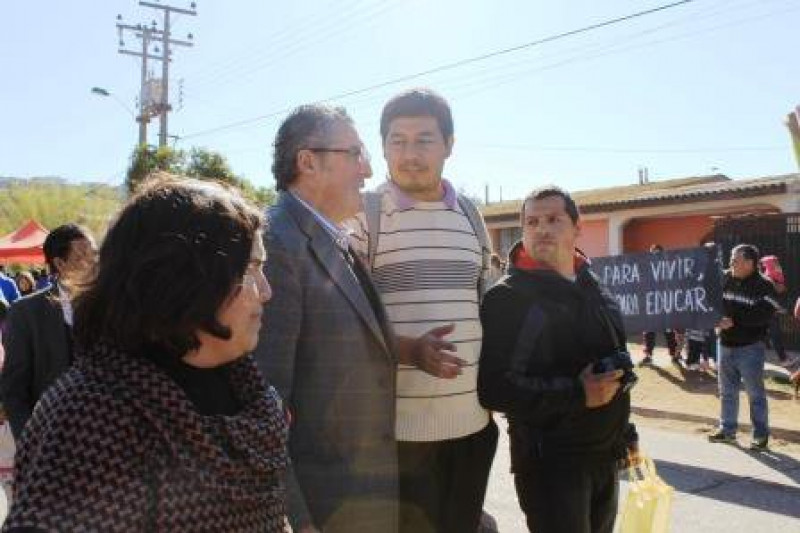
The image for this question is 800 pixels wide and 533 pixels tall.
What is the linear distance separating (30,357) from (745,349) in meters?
6.10

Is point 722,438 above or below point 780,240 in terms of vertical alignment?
below

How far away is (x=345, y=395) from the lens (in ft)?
6.59

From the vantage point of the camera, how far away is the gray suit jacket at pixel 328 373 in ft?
6.39

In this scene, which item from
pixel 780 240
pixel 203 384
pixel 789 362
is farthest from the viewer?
pixel 780 240

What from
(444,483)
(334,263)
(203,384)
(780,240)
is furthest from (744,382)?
(780,240)

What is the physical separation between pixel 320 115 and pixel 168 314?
1.05 m

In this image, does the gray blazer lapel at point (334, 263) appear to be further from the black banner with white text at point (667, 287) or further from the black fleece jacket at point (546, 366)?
the black banner with white text at point (667, 287)

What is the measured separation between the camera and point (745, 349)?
7.29 m

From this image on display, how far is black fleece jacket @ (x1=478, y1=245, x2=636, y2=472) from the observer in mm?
2611

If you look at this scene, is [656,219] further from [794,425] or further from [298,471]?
[298,471]

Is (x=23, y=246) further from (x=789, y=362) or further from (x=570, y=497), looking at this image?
(x=570, y=497)

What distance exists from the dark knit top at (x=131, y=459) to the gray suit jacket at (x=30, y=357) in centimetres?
248

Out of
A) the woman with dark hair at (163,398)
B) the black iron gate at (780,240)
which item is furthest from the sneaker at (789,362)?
the woman with dark hair at (163,398)

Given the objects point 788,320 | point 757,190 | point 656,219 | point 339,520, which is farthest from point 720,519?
point 656,219
